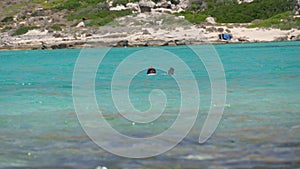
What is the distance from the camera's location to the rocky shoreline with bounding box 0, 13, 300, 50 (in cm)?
5919

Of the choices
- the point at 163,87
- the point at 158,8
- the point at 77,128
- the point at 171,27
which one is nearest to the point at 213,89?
the point at 163,87

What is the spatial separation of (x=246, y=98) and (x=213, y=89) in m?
3.35

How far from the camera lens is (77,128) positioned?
493 inches

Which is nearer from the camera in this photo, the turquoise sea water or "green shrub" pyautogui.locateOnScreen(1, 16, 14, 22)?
the turquoise sea water

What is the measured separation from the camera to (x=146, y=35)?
5997 centimetres

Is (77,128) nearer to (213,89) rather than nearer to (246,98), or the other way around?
(246,98)

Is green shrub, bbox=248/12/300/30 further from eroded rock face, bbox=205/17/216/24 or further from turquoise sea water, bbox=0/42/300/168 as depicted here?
turquoise sea water, bbox=0/42/300/168

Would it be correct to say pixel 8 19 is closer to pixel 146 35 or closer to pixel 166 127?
pixel 146 35

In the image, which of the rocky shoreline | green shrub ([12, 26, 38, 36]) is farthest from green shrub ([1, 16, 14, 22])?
the rocky shoreline

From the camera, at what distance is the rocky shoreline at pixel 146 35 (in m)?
59.2

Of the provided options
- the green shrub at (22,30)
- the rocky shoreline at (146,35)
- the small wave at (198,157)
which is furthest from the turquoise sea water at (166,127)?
the green shrub at (22,30)

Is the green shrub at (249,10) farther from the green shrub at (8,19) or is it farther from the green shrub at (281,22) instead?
the green shrub at (8,19)

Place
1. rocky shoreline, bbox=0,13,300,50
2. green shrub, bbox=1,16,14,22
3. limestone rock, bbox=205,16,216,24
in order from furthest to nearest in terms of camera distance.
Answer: green shrub, bbox=1,16,14,22
limestone rock, bbox=205,16,216,24
rocky shoreline, bbox=0,13,300,50

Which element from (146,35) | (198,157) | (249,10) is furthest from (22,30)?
(198,157)
